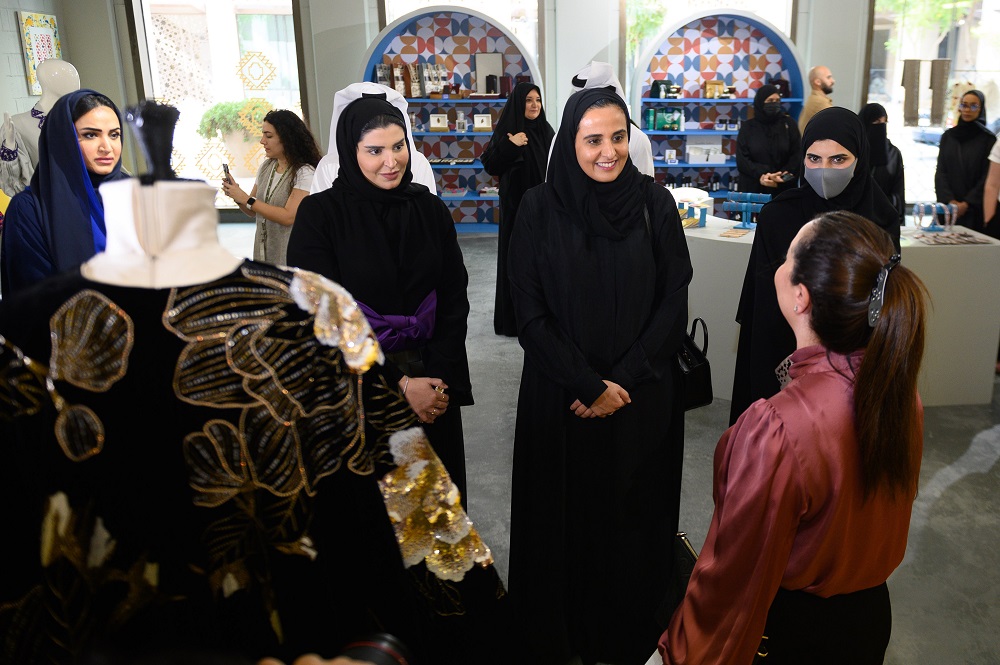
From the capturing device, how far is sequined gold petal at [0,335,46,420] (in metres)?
0.94

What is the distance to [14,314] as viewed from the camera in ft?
3.20

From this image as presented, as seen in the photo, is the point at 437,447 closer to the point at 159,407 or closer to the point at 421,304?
the point at 421,304

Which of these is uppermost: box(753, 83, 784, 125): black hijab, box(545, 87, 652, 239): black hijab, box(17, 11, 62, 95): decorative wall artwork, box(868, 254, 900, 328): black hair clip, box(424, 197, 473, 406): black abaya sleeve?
box(17, 11, 62, 95): decorative wall artwork

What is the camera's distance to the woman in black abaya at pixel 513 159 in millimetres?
5262

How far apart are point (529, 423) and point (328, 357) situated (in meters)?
1.22

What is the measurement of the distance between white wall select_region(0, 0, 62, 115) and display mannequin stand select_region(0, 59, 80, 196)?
3.16m

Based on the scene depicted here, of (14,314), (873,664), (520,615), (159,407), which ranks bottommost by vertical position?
(520,615)

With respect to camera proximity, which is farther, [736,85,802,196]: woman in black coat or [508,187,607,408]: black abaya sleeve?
[736,85,802,196]: woman in black coat

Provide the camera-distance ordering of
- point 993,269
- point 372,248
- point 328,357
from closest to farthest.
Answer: point 328,357
point 372,248
point 993,269

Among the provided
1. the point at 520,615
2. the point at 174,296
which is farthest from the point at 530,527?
the point at 174,296

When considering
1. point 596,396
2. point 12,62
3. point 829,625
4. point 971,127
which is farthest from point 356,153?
point 12,62

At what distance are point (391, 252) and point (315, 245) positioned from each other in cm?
20

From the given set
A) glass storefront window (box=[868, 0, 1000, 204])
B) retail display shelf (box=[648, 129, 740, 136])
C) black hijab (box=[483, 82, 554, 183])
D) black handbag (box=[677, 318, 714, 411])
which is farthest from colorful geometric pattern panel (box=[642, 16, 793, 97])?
black handbag (box=[677, 318, 714, 411])

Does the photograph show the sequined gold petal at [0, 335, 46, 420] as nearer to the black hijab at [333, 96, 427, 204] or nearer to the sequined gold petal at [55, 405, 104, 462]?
the sequined gold petal at [55, 405, 104, 462]
